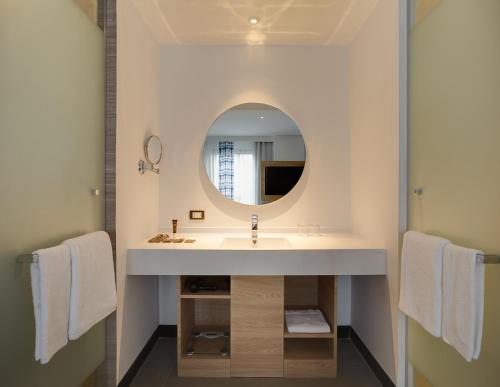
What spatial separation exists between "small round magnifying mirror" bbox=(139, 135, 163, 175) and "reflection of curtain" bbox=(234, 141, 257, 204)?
0.57m

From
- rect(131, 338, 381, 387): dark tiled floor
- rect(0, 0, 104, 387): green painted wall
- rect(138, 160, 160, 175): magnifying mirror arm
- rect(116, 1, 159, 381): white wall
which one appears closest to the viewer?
rect(0, 0, 104, 387): green painted wall

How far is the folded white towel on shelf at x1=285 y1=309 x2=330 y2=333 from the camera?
218 cm

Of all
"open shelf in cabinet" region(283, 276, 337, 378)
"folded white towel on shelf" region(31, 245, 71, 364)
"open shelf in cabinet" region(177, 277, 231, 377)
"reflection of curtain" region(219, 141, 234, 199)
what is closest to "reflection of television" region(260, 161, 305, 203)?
"reflection of curtain" region(219, 141, 234, 199)

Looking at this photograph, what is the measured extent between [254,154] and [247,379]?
5.03 ft

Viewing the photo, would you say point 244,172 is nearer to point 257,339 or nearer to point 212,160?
point 212,160

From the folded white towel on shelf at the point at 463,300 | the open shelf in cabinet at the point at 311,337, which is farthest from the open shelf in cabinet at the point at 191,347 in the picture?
the folded white towel on shelf at the point at 463,300

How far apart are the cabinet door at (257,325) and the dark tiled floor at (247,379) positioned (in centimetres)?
7

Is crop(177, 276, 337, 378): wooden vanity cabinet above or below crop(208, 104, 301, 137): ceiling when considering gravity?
below

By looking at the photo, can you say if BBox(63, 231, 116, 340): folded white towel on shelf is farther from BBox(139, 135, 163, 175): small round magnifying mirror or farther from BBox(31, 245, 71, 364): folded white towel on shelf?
BBox(139, 135, 163, 175): small round magnifying mirror

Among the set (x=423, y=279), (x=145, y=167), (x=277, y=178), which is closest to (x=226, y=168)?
(x=277, y=178)

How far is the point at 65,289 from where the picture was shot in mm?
1311

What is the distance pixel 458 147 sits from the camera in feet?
4.56

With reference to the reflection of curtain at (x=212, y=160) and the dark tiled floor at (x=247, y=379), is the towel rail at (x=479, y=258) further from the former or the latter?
the reflection of curtain at (x=212, y=160)

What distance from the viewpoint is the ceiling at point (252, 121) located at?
8.75 feet
